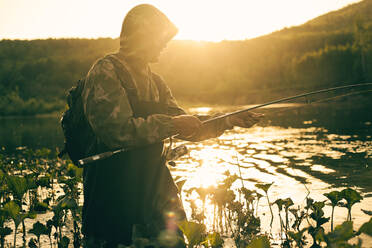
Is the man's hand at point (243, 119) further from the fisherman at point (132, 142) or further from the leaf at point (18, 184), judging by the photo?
the leaf at point (18, 184)

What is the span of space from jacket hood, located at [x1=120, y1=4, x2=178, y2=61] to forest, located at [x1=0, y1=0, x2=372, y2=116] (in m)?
50.5

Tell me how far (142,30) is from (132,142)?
37.1 inches

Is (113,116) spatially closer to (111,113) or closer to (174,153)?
(111,113)

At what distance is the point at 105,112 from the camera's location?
274 cm

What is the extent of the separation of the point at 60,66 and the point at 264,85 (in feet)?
179

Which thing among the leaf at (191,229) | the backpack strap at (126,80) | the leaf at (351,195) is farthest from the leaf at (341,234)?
the backpack strap at (126,80)

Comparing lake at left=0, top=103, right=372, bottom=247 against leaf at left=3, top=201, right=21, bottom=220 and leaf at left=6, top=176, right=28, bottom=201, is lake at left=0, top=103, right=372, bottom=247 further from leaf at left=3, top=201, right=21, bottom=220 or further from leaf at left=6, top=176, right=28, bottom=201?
leaf at left=6, top=176, right=28, bottom=201

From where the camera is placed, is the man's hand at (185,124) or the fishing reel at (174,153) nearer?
the man's hand at (185,124)

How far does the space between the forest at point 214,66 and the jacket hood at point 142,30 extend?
50.5 metres

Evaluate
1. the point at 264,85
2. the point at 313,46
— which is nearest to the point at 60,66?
the point at 264,85

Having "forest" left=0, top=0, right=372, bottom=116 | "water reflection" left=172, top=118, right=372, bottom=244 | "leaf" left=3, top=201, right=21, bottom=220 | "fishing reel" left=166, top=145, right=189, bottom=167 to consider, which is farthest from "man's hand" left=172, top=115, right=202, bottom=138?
"forest" left=0, top=0, right=372, bottom=116

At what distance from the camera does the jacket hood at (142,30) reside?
307 centimetres

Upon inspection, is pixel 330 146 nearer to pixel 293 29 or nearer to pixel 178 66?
pixel 178 66

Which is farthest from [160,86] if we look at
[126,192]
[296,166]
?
[296,166]
